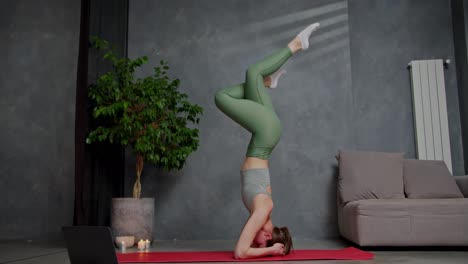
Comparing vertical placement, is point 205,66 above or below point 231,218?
above

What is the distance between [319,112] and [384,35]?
1.35 meters

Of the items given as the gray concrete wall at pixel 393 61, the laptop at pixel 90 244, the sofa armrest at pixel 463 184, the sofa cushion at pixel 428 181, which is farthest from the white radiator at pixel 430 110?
the laptop at pixel 90 244

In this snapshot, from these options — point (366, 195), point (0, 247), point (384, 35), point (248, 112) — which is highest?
point (384, 35)

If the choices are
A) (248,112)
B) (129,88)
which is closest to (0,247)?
(129,88)

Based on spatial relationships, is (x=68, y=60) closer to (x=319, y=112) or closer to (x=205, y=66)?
(x=205, y=66)

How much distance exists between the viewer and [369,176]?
3934 mm

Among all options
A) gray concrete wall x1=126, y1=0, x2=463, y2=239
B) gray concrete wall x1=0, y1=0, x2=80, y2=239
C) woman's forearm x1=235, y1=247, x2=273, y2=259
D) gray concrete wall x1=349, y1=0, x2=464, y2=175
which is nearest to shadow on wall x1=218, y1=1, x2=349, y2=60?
→ gray concrete wall x1=126, y1=0, x2=463, y2=239

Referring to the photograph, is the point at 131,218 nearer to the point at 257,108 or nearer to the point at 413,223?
the point at 257,108

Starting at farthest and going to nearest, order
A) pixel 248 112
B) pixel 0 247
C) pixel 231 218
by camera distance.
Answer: pixel 231 218, pixel 0 247, pixel 248 112

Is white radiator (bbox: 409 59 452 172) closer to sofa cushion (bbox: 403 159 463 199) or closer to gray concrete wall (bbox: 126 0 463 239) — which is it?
gray concrete wall (bbox: 126 0 463 239)

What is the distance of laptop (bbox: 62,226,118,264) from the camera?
5.62ft

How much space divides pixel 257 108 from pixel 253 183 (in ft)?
1.81

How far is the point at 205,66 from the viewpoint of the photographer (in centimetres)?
473

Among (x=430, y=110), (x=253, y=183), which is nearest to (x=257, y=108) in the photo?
(x=253, y=183)
